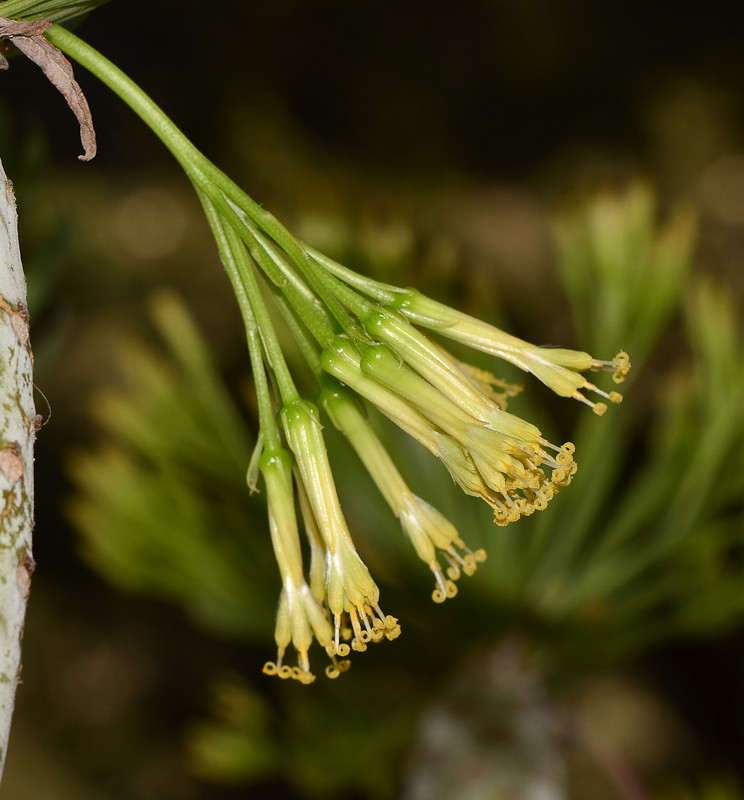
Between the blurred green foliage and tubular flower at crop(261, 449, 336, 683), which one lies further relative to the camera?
the blurred green foliage

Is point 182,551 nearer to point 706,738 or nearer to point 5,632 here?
point 5,632

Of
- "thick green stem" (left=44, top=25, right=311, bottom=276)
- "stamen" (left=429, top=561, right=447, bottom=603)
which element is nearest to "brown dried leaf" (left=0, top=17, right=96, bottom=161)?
"thick green stem" (left=44, top=25, right=311, bottom=276)

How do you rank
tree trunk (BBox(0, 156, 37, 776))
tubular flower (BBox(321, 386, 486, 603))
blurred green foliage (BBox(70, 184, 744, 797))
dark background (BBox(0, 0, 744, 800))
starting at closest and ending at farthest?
tree trunk (BBox(0, 156, 37, 776)), tubular flower (BBox(321, 386, 486, 603)), blurred green foliage (BBox(70, 184, 744, 797)), dark background (BBox(0, 0, 744, 800))

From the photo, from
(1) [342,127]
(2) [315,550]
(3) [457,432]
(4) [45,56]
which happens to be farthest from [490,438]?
(1) [342,127]

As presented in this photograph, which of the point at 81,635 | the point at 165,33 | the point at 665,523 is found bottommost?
the point at 81,635

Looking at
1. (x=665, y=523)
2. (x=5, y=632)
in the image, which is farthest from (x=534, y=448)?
(x=665, y=523)

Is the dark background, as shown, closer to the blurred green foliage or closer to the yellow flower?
the blurred green foliage

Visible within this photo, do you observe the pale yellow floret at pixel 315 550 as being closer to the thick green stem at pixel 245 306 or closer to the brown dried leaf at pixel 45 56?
the thick green stem at pixel 245 306

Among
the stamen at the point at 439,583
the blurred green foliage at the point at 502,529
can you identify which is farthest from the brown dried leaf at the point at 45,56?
the blurred green foliage at the point at 502,529
